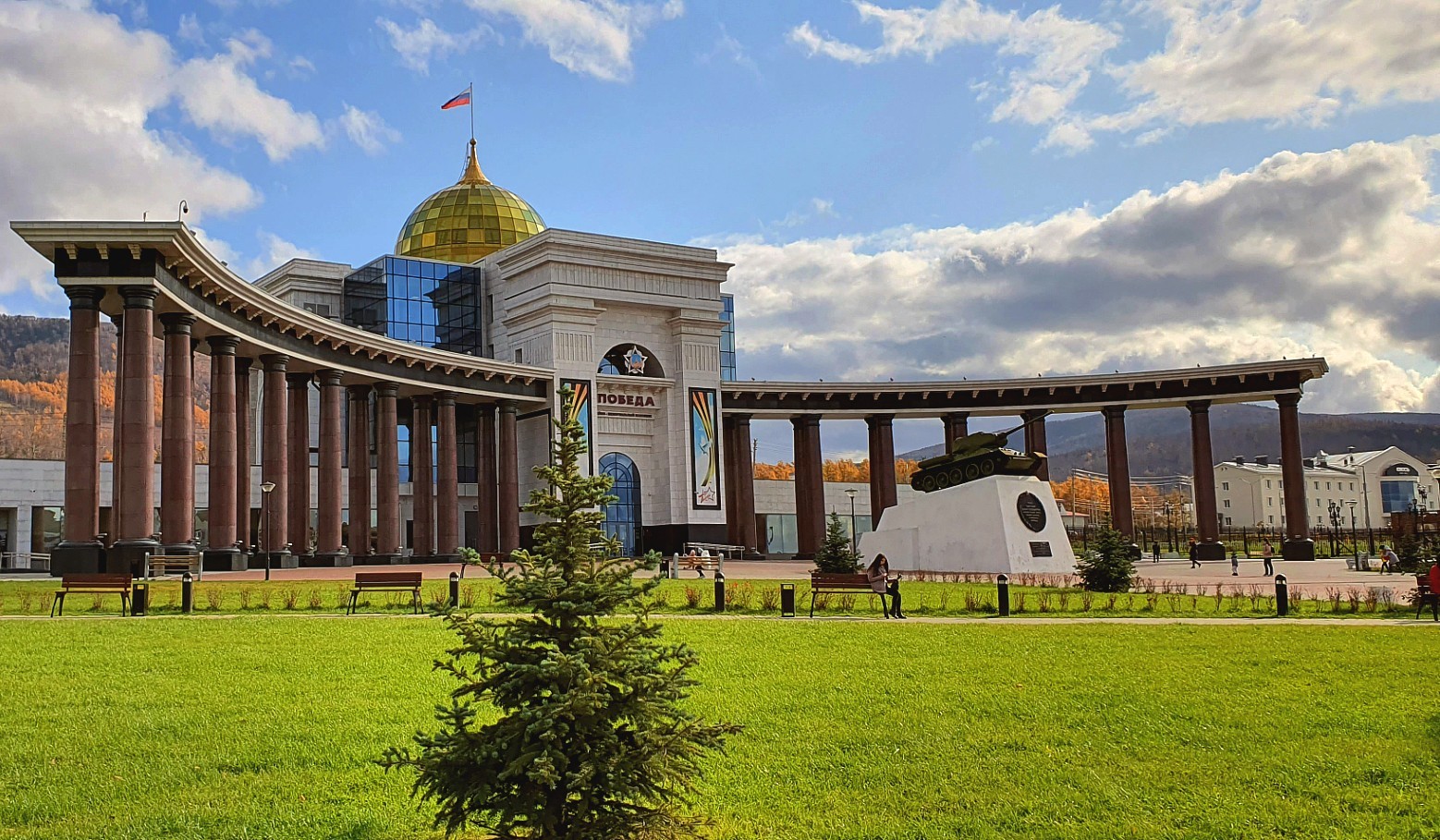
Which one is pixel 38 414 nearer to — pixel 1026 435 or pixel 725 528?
pixel 725 528

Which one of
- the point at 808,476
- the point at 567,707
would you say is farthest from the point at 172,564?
the point at 808,476

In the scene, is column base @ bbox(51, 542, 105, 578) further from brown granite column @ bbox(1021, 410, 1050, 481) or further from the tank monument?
brown granite column @ bbox(1021, 410, 1050, 481)

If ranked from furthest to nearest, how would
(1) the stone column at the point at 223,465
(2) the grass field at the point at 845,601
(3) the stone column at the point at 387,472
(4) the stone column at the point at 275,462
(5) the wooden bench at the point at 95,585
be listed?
(3) the stone column at the point at 387,472 → (4) the stone column at the point at 275,462 → (1) the stone column at the point at 223,465 → (2) the grass field at the point at 845,601 → (5) the wooden bench at the point at 95,585

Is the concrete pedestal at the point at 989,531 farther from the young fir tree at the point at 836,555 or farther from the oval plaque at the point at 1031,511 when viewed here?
the young fir tree at the point at 836,555

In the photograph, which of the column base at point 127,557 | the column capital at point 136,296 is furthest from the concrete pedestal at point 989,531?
the column capital at point 136,296

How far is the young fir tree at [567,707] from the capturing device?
24.0 ft

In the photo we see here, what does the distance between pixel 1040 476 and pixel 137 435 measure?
47667mm

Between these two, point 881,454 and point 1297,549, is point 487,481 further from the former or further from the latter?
point 1297,549

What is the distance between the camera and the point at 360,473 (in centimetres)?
5331

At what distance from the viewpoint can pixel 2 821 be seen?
9266 mm

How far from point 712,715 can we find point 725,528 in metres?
50.7

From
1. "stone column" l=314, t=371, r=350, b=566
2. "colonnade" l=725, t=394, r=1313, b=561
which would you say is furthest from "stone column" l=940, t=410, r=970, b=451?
"stone column" l=314, t=371, r=350, b=566

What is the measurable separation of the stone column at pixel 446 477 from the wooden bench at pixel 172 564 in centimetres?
1861

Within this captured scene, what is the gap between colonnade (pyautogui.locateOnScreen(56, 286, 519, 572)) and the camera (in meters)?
35.7
